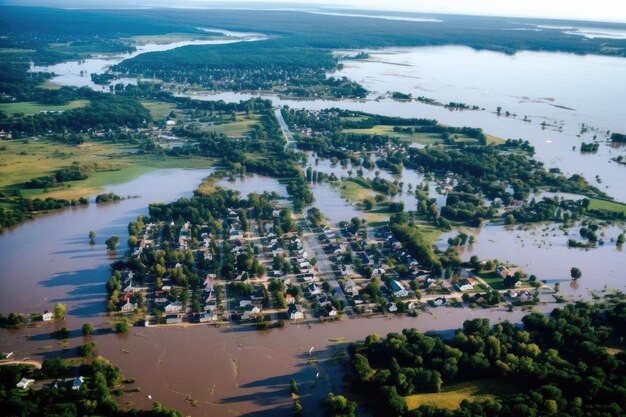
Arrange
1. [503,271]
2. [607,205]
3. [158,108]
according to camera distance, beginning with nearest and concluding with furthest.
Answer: [503,271]
[607,205]
[158,108]

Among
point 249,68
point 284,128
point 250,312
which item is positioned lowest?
point 250,312

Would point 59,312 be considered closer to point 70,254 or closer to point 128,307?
point 128,307

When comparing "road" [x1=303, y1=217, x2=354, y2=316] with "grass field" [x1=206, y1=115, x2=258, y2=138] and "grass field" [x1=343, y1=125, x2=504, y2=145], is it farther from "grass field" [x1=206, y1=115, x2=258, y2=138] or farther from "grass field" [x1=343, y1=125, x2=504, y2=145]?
"grass field" [x1=206, y1=115, x2=258, y2=138]

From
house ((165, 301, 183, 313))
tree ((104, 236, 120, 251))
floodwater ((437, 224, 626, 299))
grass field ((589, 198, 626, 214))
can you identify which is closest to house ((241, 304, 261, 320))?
house ((165, 301, 183, 313))

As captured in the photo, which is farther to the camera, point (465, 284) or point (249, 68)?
point (249, 68)

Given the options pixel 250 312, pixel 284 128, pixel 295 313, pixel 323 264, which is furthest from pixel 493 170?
pixel 250 312

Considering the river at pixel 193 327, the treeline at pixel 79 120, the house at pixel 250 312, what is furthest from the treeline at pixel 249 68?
the house at pixel 250 312

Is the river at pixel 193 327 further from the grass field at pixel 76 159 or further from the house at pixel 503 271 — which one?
the grass field at pixel 76 159

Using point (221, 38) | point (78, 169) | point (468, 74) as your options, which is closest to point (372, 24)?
point (221, 38)
